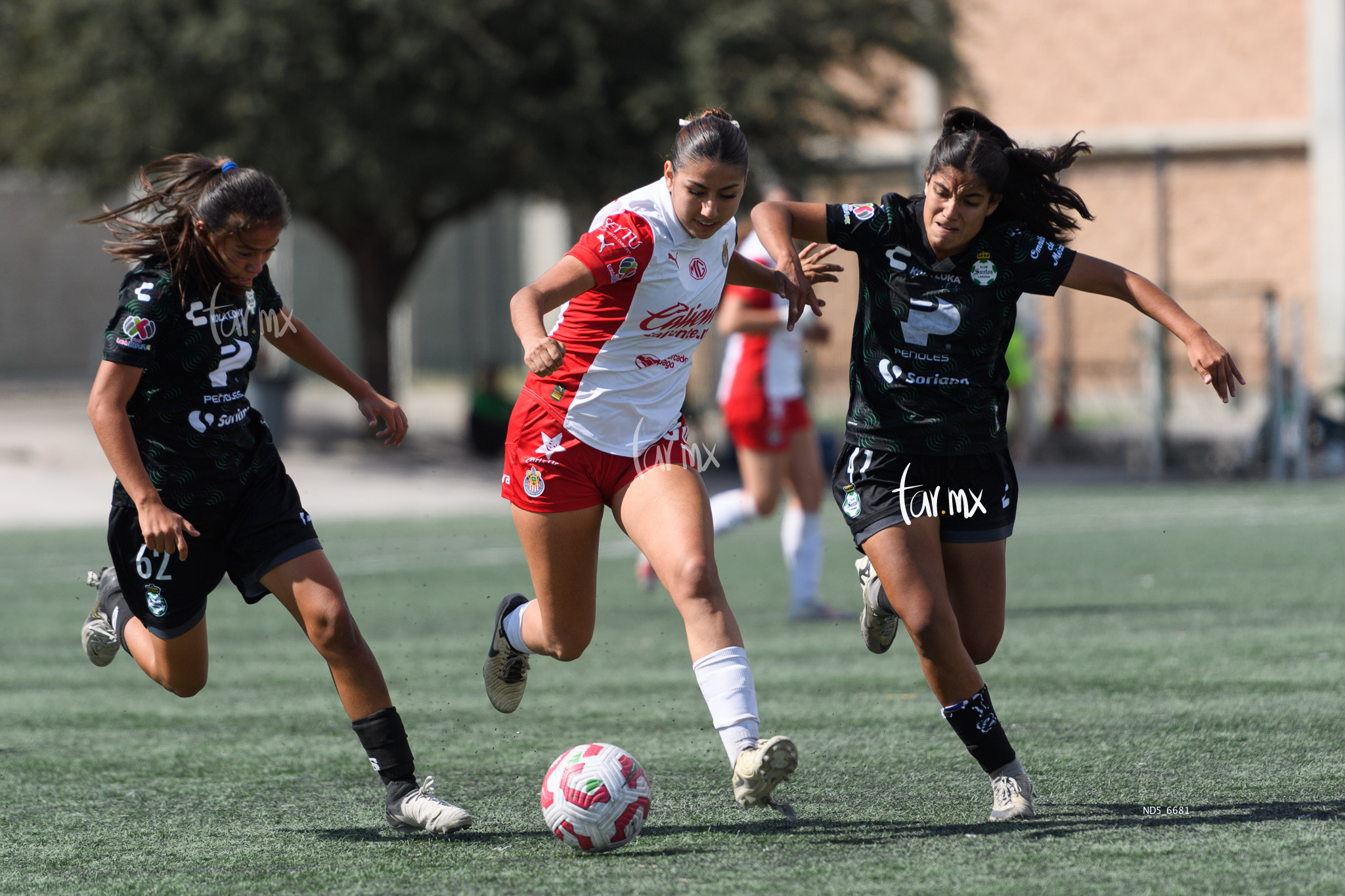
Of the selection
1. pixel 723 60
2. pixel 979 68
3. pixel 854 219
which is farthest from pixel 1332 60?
pixel 854 219

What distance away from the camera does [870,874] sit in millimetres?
3904

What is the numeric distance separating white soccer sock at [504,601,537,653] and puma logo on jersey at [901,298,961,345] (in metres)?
1.59

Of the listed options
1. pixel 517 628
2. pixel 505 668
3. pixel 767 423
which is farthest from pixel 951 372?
pixel 767 423

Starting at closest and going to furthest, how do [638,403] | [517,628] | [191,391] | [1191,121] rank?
[191,391], [638,403], [517,628], [1191,121]

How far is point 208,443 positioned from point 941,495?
214 centimetres

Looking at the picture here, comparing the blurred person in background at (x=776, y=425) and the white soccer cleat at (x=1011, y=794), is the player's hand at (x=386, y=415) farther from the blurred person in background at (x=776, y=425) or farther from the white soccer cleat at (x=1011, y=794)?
the blurred person in background at (x=776, y=425)

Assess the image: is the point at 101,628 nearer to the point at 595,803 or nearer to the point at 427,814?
the point at 427,814

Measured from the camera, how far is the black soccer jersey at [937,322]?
4.63 m

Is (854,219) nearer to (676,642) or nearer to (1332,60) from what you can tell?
(676,642)

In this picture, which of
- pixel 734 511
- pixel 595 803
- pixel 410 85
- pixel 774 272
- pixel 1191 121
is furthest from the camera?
pixel 1191 121

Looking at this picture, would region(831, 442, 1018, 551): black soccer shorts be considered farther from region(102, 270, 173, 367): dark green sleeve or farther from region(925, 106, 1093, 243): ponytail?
region(102, 270, 173, 367): dark green sleeve

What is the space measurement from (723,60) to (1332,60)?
1572 centimetres

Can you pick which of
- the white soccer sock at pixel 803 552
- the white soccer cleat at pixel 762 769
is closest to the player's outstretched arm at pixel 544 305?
the white soccer cleat at pixel 762 769

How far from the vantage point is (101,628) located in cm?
544
